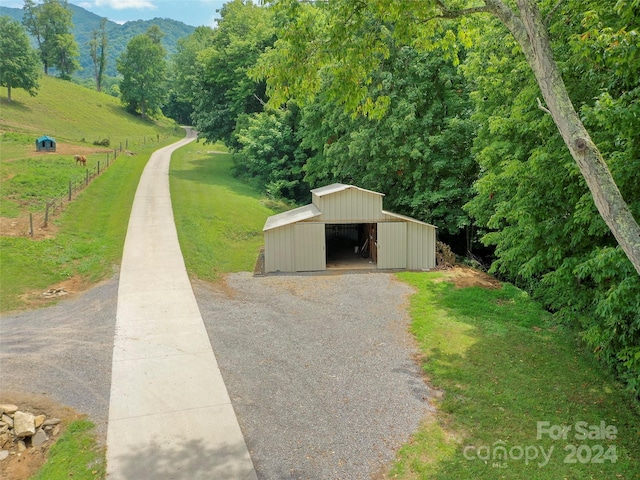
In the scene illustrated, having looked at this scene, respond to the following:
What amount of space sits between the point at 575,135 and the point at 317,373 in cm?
688

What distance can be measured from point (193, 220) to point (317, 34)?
1685 cm

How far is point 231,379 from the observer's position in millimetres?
10031

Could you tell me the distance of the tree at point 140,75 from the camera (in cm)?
7256

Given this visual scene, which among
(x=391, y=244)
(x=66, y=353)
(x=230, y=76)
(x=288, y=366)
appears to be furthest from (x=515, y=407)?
(x=230, y=76)

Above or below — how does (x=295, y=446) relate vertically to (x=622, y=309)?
below

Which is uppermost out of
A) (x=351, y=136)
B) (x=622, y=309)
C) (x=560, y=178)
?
(x=351, y=136)

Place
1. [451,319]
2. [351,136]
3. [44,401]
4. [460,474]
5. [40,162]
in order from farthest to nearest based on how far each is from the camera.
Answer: [40,162]
[351,136]
[451,319]
[44,401]
[460,474]

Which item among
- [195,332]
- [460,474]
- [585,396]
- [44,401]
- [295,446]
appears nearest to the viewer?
[460,474]

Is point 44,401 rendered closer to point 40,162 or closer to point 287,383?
point 287,383

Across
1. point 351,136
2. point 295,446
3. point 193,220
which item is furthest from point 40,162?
point 295,446

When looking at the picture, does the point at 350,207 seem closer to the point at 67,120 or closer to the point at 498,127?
the point at 498,127

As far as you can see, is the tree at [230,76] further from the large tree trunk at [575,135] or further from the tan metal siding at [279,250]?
the large tree trunk at [575,135]

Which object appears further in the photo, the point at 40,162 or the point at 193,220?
the point at 40,162

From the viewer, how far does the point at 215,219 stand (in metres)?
25.4
